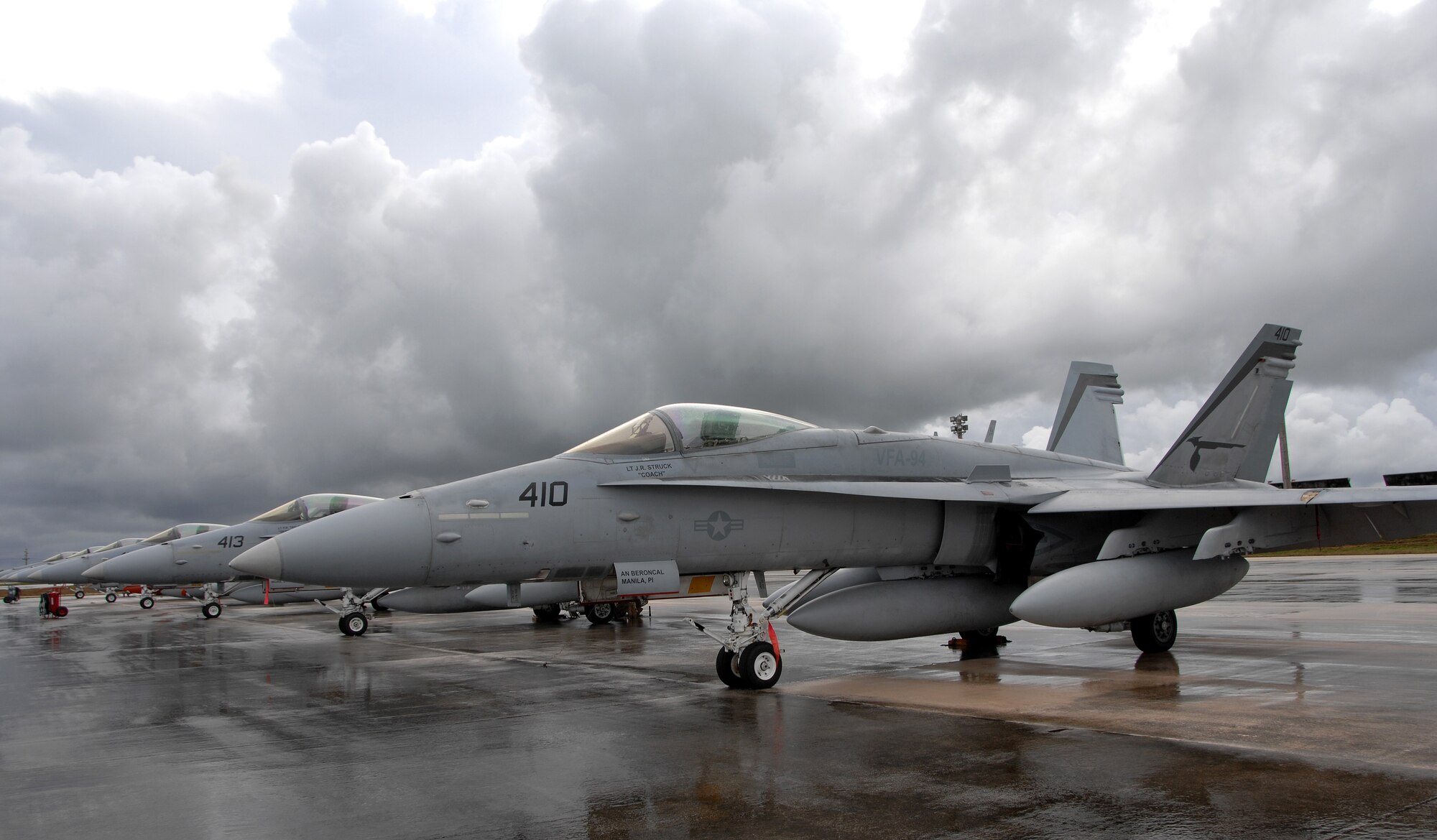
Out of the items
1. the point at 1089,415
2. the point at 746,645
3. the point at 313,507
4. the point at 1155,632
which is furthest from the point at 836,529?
the point at 313,507

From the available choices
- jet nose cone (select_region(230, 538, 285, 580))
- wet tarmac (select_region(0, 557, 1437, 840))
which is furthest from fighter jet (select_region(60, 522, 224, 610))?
jet nose cone (select_region(230, 538, 285, 580))

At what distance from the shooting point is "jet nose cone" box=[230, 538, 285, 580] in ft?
23.6

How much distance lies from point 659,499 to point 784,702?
6.73 feet

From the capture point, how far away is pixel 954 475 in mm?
10250

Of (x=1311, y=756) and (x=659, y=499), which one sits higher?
(x=659, y=499)

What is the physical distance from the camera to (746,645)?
28.9 ft

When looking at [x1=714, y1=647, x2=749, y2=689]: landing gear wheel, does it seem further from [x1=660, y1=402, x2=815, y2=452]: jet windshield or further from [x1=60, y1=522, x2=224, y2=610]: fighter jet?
[x1=60, y1=522, x2=224, y2=610]: fighter jet

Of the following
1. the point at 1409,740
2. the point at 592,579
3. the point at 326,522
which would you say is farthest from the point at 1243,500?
the point at 326,522

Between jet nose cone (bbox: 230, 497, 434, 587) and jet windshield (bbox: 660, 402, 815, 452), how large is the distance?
8.15 ft

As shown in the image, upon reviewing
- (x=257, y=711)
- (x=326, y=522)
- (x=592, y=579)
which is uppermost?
(x=326, y=522)

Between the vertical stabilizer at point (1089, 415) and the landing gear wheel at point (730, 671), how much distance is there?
9.66 meters

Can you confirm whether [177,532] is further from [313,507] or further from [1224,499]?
[1224,499]

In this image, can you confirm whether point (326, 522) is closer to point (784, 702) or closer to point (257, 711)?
point (257, 711)

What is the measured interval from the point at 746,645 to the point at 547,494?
7.85 feet
